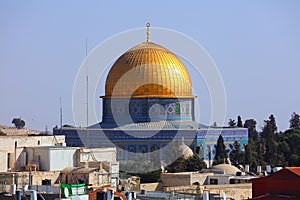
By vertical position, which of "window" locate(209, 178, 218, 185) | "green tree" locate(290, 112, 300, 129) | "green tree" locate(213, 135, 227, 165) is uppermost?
"green tree" locate(290, 112, 300, 129)

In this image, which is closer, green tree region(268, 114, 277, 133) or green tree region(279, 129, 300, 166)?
green tree region(279, 129, 300, 166)

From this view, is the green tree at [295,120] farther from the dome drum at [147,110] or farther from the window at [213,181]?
the window at [213,181]

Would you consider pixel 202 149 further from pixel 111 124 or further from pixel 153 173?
pixel 153 173

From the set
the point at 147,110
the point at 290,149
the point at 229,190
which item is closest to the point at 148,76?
the point at 147,110

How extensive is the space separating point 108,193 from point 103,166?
12.6 m

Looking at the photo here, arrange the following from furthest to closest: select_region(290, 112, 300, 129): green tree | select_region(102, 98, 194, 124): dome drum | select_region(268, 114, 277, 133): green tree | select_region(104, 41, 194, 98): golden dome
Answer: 1. select_region(290, 112, 300, 129): green tree
2. select_region(268, 114, 277, 133): green tree
3. select_region(104, 41, 194, 98): golden dome
4. select_region(102, 98, 194, 124): dome drum

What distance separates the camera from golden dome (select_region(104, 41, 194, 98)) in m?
37.4

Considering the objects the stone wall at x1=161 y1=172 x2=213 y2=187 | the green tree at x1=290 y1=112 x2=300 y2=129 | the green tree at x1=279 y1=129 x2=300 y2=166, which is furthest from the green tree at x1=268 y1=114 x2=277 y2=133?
the stone wall at x1=161 y1=172 x2=213 y2=187

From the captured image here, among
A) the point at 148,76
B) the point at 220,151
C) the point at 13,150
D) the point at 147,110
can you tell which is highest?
the point at 148,76

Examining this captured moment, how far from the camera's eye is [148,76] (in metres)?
37.6

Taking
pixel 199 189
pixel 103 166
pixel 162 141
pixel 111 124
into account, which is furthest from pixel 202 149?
pixel 199 189

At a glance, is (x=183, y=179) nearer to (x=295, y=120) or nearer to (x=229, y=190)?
(x=229, y=190)

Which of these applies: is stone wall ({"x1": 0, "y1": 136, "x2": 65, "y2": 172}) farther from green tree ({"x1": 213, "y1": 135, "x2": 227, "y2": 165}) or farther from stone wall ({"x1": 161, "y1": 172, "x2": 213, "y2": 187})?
green tree ({"x1": 213, "y1": 135, "x2": 227, "y2": 165})

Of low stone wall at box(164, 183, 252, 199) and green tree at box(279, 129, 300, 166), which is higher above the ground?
green tree at box(279, 129, 300, 166)
